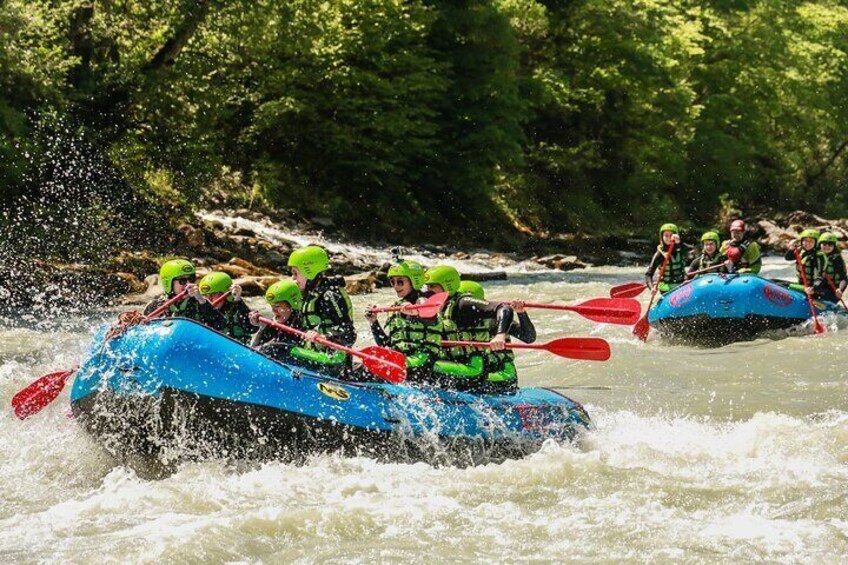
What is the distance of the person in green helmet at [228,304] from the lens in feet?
29.7

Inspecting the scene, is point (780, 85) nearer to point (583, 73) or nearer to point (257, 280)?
point (583, 73)

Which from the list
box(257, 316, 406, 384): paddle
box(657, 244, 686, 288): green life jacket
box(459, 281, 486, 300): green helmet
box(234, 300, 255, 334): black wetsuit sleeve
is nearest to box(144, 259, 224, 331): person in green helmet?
box(234, 300, 255, 334): black wetsuit sleeve

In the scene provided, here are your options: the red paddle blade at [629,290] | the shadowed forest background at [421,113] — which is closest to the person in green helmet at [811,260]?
the red paddle blade at [629,290]

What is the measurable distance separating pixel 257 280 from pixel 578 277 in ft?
25.6

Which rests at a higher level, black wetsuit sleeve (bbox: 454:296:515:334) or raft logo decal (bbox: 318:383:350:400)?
black wetsuit sleeve (bbox: 454:296:515:334)

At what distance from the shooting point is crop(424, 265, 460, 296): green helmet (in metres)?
8.61

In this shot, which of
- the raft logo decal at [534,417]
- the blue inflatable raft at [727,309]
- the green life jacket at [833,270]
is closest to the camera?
the raft logo decal at [534,417]

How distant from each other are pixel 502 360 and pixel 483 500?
1.73 m

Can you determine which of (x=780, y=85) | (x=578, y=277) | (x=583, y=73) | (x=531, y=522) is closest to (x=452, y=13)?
(x=583, y=73)

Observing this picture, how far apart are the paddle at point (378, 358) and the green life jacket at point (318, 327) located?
0.40 ft

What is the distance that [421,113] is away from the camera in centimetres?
2745

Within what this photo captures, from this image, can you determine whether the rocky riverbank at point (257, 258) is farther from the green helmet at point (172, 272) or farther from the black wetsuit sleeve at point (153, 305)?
Result: the green helmet at point (172, 272)

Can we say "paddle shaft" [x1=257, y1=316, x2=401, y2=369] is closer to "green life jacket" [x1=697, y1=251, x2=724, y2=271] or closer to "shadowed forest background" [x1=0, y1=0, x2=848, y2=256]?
"green life jacket" [x1=697, y1=251, x2=724, y2=271]

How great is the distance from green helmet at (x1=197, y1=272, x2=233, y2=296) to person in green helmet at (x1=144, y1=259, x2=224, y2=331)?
0.18 ft
